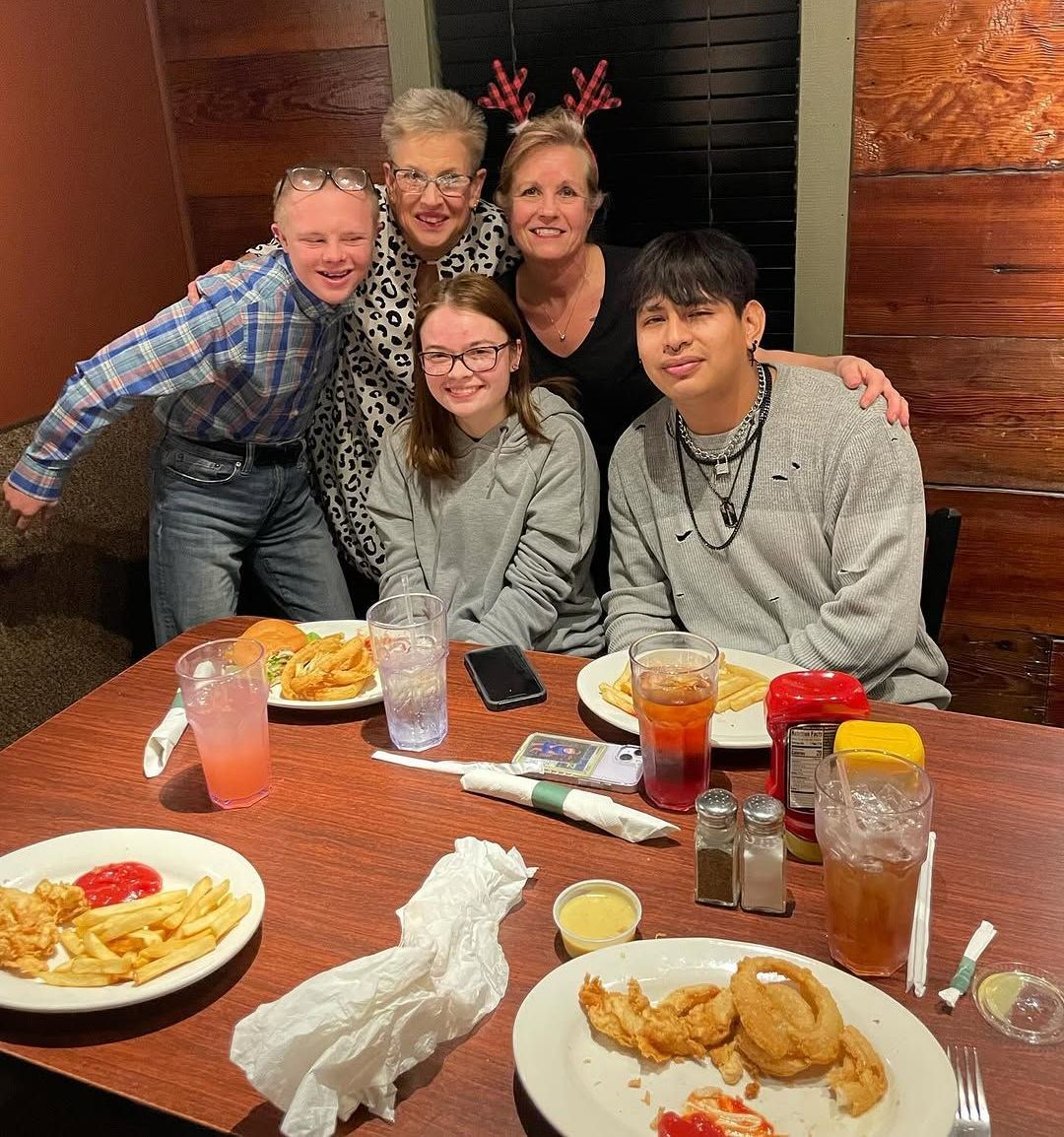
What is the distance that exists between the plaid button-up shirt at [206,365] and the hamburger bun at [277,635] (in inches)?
28.9

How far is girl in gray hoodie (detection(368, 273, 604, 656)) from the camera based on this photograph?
2.05m

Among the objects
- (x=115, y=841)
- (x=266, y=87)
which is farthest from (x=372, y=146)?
(x=115, y=841)

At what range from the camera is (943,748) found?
131 cm

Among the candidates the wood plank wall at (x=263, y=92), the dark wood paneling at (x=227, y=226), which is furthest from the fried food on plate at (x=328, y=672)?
the dark wood paneling at (x=227, y=226)

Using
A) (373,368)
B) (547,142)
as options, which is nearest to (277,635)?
(373,368)

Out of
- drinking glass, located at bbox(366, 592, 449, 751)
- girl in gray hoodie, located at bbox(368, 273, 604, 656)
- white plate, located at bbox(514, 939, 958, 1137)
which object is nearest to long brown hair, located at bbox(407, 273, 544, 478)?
girl in gray hoodie, located at bbox(368, 273, 604, 656)

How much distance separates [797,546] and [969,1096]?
3.62 ft

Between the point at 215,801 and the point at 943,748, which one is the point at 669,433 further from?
the point at 215,801

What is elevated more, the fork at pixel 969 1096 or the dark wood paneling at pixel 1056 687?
the fork at pixel 969 1096

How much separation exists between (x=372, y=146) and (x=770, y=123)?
1.10m

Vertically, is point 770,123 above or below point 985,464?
above

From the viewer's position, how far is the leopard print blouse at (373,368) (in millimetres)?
2371

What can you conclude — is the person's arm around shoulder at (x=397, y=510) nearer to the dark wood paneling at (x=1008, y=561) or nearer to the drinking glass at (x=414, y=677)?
the drinking glass at (x=414, y=677)

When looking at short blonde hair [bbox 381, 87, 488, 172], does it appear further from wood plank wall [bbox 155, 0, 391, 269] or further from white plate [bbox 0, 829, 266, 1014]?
white plate [bbox 0, 829, 266, 1014]
